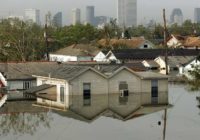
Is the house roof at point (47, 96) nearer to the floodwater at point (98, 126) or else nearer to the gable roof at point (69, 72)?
the gable roof at point (69, 72)

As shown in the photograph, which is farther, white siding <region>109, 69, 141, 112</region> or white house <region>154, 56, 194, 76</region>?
white house <region>154, 56, 194, 76</region>

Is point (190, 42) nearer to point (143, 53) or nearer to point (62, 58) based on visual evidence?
point (143, 53)

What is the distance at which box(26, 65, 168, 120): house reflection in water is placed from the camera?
87.1 ft

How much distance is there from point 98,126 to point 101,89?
8.49 meters

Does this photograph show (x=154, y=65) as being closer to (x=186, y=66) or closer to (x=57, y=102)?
(x=186, y=66)

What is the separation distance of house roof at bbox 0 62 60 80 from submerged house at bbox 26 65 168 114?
5.62ft

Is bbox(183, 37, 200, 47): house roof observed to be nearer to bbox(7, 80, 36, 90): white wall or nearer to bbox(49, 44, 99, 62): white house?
bbox(49, 44, 99, 62): white house

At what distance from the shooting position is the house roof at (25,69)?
1232 inches

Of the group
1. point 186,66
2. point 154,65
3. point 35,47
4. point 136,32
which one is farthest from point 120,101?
point 136,32

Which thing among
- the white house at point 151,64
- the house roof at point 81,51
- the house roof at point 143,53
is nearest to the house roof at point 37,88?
the white house at point 151,64

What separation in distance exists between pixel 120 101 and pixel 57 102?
125 inches

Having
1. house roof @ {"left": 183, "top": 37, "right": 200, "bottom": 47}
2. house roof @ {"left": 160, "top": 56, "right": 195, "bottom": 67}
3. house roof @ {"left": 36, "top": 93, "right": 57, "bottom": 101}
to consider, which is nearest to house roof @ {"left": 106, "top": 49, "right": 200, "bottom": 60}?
house roof @ {"left": 160, "top": 56, "right": 195, "bottom": 67}

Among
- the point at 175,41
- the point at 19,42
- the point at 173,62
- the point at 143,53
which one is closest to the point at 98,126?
the point at 173,62

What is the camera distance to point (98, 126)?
20188 millimetres
